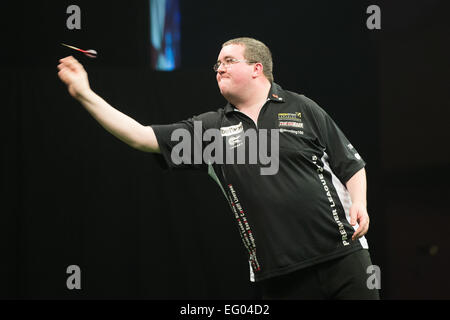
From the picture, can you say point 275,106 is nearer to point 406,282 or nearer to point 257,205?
point 257,205

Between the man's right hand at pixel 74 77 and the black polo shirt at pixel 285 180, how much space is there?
0.30 metres

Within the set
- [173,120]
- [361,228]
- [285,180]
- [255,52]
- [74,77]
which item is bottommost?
[361,228]

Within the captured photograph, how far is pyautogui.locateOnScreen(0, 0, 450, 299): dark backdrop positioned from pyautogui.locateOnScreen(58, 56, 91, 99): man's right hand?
172 centimetres

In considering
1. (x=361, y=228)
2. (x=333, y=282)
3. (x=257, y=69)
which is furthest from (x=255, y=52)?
(x=333, y=282)

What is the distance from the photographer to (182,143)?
1.88 meters

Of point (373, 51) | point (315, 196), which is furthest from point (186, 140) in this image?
point (373, 51)

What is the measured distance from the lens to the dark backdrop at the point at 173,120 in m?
3.32

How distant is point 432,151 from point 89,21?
2539 millimetres

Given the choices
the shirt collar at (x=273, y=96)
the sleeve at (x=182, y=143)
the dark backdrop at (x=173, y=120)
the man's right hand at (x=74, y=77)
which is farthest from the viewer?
the dark backdrop at (x=173, y=120)

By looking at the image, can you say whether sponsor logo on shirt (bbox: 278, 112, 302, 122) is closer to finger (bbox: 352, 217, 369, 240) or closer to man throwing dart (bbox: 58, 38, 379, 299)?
man throwing dart (bbox: 58, 38, 379, 299)

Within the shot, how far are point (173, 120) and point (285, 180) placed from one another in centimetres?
176

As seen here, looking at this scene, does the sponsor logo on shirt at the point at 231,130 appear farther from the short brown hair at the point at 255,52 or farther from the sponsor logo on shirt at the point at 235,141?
the short brown hair at the point at 255,52

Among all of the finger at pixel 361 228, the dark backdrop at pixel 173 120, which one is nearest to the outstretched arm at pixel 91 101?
the finger at pixel 361 228

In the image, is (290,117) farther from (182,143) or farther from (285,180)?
(182,143)
